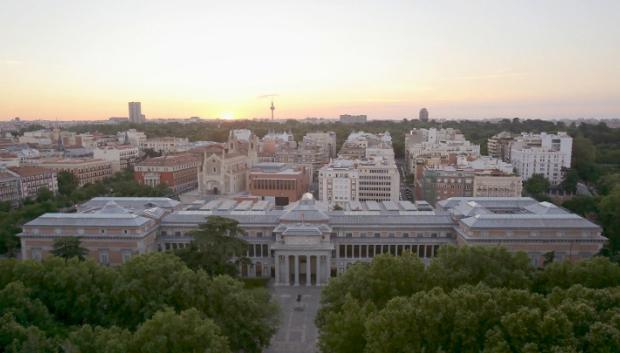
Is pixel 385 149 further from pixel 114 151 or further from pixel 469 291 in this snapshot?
pixel 469 291

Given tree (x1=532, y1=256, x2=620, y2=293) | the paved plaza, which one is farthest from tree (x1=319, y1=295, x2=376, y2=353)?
tree (x1=532, y1=256, x2=620, y2=293)

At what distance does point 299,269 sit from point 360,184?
30.5 meters

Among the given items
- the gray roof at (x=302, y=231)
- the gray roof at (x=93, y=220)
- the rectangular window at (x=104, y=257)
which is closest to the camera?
the gray roof at (x=302, y=231)

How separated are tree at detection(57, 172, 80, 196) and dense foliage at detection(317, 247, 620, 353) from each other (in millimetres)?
64786

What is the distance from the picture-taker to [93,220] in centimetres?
4644

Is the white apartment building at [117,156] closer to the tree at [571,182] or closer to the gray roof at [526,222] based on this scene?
the gray roof at [526,222]

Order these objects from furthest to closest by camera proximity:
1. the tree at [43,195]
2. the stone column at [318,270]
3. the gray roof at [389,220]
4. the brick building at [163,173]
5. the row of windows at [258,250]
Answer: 1. the brick building at [163,173]
2. the tree at [43,195]
3. the row of windows at [258,250]
4. the gray roof at [389,220]
5. the stone column at [318,270]

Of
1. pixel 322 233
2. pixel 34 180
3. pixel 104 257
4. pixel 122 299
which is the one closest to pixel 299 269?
pixel 322 233

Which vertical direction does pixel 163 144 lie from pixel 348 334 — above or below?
above

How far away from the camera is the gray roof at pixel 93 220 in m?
45.8

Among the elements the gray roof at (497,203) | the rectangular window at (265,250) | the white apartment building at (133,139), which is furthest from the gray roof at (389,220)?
the white apartment building at (133,139)

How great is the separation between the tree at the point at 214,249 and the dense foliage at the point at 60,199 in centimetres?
2165

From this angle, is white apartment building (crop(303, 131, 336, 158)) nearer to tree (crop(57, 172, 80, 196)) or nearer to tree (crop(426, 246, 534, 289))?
tree (crop(57, 172, 80, 196))

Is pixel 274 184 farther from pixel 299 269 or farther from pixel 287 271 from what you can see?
pixel 287 271
